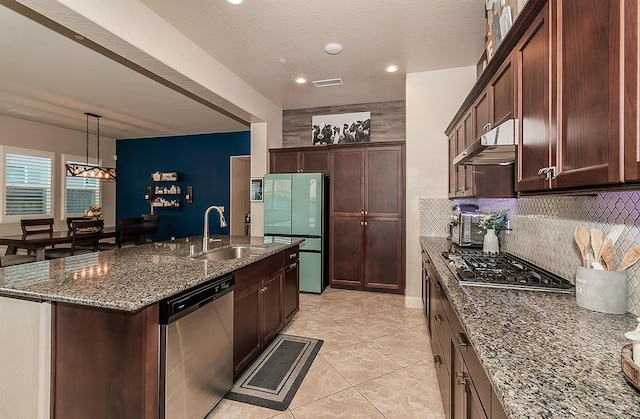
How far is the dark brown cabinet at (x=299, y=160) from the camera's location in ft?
15.7

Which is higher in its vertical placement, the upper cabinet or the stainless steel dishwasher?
the upper cabinet

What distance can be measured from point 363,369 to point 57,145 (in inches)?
281

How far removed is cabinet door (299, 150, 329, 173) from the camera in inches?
188

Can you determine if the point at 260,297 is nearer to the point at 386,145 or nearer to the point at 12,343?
the point at 12,343

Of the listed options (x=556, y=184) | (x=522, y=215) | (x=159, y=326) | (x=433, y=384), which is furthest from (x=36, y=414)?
(x=522, y=215)

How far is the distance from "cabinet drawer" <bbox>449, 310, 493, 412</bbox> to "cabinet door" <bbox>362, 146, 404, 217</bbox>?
2977 mm

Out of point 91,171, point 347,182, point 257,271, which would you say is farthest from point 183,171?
point 257,271

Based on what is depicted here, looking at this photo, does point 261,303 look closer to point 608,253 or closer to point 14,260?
point 608,253

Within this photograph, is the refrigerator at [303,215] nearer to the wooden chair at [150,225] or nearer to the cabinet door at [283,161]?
the cabinet door at [283,161]

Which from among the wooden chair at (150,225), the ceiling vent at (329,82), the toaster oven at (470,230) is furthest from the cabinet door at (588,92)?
the wooden chair at (150,225)

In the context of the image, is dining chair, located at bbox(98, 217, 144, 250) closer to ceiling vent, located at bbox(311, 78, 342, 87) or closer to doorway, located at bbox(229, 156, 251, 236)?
doorway, located at bbox(229, 156, 251, 236)

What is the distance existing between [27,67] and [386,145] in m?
4.41

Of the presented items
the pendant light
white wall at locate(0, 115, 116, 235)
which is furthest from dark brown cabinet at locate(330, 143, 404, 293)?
white wall at locate(0, 115, 116, 235)

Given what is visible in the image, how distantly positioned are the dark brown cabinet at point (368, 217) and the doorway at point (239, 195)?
2.50 metres
